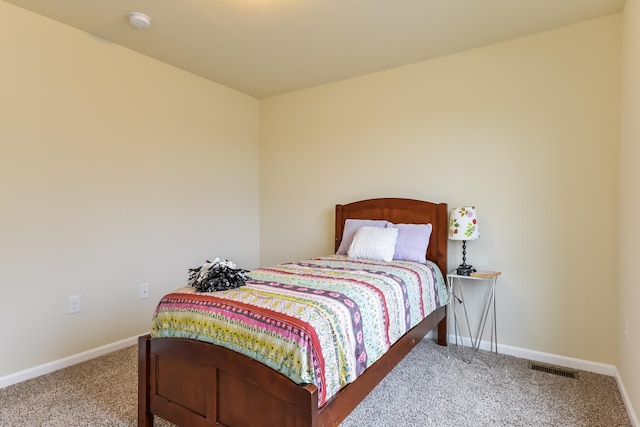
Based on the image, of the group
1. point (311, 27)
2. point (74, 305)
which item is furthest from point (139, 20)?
point (74, 305)

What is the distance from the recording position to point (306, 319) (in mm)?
1459

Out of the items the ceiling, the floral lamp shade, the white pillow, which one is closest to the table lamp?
the floral lamp shade

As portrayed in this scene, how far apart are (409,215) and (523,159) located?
0.98 m

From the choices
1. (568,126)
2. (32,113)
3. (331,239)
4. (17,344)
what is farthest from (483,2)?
(17,344)

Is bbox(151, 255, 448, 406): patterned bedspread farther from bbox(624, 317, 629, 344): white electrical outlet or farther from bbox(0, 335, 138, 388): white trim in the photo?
bbox(0, 335, 138, 388): white trim

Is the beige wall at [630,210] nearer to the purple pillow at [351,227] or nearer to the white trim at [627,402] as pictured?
the white trim at [627,402]

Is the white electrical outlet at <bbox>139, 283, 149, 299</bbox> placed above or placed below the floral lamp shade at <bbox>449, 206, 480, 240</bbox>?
below

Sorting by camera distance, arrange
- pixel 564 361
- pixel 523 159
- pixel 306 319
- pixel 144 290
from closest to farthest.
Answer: pixel 306 319
pixel 564 361
pixel 523 159
pixel 144 290

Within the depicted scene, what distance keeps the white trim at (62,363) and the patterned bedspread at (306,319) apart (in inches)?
52.9

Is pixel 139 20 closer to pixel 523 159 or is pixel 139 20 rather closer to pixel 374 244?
pixel 374 244

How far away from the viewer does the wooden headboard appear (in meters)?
3.00

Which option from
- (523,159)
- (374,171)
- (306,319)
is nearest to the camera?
(306,319)

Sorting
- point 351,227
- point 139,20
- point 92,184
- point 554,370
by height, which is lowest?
point 554,370

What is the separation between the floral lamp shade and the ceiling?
1345 mm
